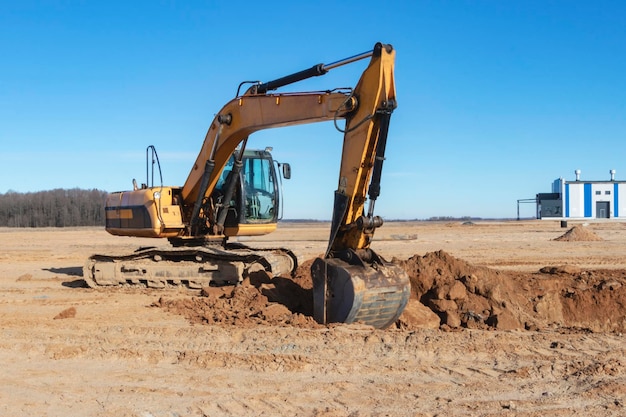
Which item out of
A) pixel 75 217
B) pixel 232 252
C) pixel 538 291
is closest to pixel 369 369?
pixel 538 291

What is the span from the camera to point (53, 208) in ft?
253

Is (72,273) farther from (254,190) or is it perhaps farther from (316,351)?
(316,351)

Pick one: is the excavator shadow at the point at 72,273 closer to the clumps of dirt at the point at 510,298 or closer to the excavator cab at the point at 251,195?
the excavator cab at the point at 251,195

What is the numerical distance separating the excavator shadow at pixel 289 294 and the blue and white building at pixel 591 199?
51432 millimetres

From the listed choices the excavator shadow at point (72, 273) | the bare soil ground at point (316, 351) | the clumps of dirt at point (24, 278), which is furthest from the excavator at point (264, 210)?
the clumps of dirt at point (24, 278)

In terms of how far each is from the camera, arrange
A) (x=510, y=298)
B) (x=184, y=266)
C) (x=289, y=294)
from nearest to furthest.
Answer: (x=510, y=298) → (x=289, y=294) → (x=184, y=266)

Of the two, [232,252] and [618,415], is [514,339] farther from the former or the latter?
[232,252]

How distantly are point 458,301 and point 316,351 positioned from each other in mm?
3118

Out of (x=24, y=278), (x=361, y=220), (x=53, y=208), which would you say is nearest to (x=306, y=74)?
(x=361, y=220)

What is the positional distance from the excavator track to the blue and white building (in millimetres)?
50170

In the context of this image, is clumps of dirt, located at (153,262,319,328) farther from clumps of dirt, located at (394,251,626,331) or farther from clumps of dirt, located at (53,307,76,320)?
clumps of dirt, located at (394,251,626,331)

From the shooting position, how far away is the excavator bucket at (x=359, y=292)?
25.9 feet

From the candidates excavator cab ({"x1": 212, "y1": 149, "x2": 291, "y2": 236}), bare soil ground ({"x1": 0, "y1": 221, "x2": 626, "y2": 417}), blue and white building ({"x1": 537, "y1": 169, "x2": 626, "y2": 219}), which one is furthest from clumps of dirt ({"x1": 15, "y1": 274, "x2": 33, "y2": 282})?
blue and white building ({"x1": 537, "y1": 169, "x2": 626, "y2": 219})

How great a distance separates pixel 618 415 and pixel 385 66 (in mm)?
4813
